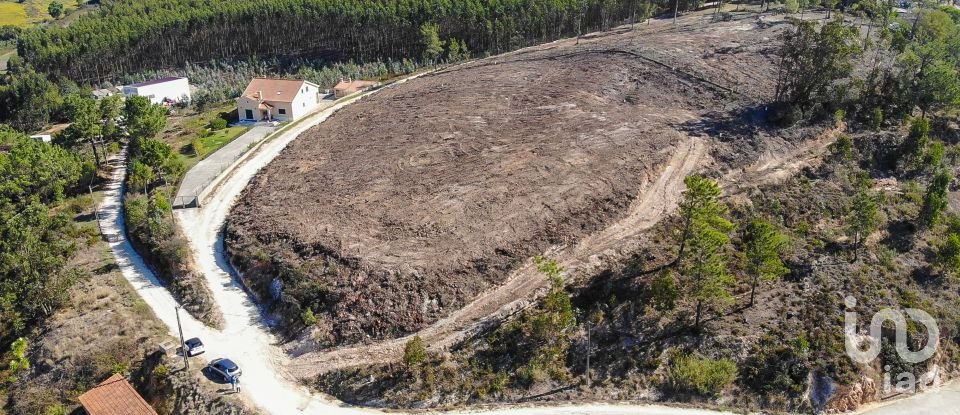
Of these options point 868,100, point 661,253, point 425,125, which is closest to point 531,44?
point 425,125

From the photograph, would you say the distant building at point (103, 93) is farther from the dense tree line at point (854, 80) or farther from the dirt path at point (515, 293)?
the dense tree line at point (854, 80)

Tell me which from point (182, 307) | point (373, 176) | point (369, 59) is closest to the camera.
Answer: point (182, 307)

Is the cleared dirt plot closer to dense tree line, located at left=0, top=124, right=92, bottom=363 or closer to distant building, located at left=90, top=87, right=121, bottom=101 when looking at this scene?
dense tree line, located at left=0, top=124, right=92, bottom=363

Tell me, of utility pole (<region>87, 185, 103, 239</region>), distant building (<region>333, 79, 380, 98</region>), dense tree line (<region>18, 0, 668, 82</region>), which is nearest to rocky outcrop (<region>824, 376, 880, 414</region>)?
utility pole (<region>87, 185, 103, 239</region>)

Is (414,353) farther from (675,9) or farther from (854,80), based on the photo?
(675,9)

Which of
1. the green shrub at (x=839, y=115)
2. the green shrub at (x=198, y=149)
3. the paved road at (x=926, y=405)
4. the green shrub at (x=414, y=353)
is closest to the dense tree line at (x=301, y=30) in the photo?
the green shrub at (x=198, y=149)

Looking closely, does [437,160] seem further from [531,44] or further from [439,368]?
[531,44]

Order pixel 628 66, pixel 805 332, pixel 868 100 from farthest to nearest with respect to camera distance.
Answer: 1. pixel 628 66
2. pixel 868 100
3. pixel 805 332
